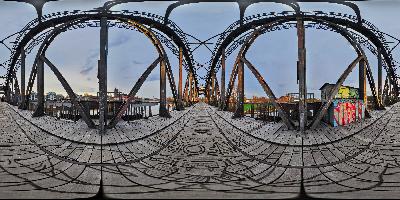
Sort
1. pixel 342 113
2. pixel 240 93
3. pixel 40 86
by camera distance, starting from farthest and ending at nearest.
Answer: pixel 240 93, pixel 40 86, pixel 342 113

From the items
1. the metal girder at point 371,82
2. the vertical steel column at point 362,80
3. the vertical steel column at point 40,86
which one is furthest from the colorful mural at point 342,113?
the vertical steel column at point 40,86

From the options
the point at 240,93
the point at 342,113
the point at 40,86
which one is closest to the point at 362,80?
the point at 342,113

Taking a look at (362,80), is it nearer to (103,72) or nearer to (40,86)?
(103,72)

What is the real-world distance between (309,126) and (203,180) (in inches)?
174

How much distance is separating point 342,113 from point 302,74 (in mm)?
2766

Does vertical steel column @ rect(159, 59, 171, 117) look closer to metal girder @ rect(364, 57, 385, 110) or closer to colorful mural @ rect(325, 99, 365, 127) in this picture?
colorful mural @ rect(325, 99, 365, 127)

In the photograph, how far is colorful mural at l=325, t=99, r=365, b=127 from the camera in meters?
7.55

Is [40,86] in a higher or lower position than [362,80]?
lower

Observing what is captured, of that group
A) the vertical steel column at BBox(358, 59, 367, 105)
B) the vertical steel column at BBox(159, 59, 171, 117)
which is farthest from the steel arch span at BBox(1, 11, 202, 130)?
the vertical steel column at BBox(358, 59, 367, 105)

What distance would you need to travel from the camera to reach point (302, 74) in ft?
21.0

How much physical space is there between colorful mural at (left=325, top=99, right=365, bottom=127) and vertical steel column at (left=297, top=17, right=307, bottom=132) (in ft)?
5.89

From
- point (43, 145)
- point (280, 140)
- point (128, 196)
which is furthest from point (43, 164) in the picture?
point (280, 140)

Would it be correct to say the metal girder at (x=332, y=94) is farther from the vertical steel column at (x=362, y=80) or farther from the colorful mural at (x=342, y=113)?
the vertical steel column at (x=362, y=80)

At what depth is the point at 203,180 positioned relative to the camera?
3.82 m
